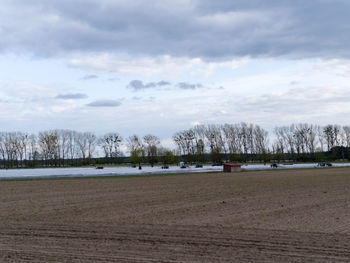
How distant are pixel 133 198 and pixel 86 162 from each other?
453 ft

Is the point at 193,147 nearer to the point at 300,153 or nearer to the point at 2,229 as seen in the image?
the point at 300,153

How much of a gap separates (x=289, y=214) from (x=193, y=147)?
14996 centimetres

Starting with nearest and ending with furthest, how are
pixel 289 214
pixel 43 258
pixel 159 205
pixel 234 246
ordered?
1. pixel 43 258
2. pixel 234 246
3. pixel 289 214
4. pixel 159 205

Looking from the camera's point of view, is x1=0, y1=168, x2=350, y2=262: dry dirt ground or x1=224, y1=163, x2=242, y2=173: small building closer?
x1=0, y1=168, x2=350, y2=262: dry dirt ground

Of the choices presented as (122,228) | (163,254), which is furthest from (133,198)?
(163,254)

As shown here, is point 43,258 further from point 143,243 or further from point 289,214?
point 289,214

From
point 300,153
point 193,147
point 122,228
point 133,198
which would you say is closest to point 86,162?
point 193,147

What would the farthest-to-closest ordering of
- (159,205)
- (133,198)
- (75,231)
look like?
(133,198), (159,205), (75,231)

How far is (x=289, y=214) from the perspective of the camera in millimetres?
16734

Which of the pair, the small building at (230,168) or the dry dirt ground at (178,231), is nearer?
the dry dirt ground at (178,231)

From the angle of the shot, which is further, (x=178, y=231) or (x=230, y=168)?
(x=230, y=168)

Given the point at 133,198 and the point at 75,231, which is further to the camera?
the point at 133,198

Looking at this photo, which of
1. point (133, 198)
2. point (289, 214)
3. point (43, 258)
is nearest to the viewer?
point (43, 258)

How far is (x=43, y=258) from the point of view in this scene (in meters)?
9.93
